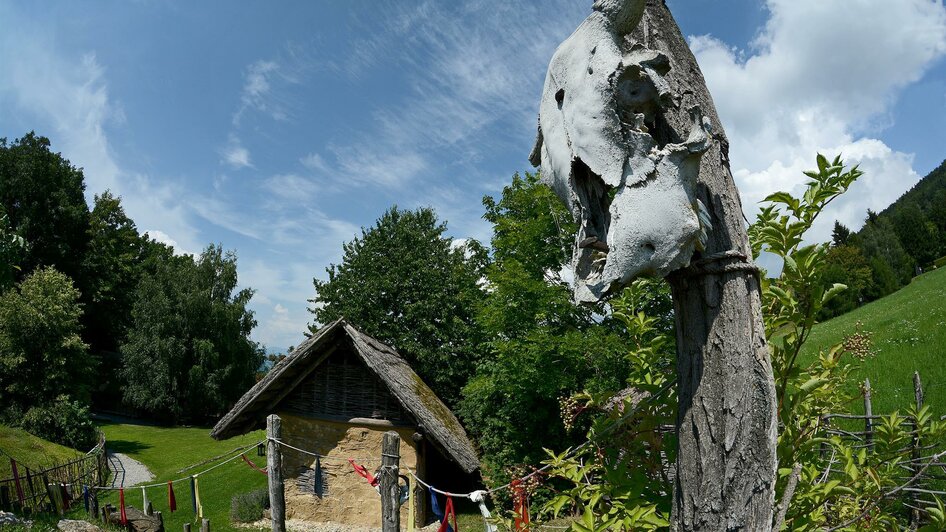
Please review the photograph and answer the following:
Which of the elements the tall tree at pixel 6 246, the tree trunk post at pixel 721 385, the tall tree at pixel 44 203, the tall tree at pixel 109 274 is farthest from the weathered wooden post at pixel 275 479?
the tall tree at pixel 109 274

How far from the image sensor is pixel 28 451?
1587 centimetres

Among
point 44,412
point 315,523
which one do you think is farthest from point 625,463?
point 44,412

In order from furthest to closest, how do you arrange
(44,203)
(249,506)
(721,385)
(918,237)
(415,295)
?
(918,237), (44,203), (415,295), (249,506), (721,385)

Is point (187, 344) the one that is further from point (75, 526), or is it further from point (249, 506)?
point (75, 526)

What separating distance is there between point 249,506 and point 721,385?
503 inches

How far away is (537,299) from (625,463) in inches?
382

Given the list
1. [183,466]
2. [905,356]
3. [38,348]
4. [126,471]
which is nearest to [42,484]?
[126,471]

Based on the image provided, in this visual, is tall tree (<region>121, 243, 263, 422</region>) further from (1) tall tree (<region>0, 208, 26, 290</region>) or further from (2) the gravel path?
(1) tall tree (<region>0, 208, 26, 290</region>)

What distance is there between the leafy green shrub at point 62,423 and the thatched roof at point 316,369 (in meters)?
13.1

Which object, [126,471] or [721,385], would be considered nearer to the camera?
[721,385]

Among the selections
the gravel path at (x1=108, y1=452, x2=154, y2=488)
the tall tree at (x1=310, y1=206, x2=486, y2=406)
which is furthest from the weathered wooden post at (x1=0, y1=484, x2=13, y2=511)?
the tall tree at (x1=310, y1=206, x2=486, y2=406)

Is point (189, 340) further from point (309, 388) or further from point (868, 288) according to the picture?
point (868, 288)

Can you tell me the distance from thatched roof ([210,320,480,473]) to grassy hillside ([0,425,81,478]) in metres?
7.41

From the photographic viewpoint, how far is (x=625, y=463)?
215 centimetres
